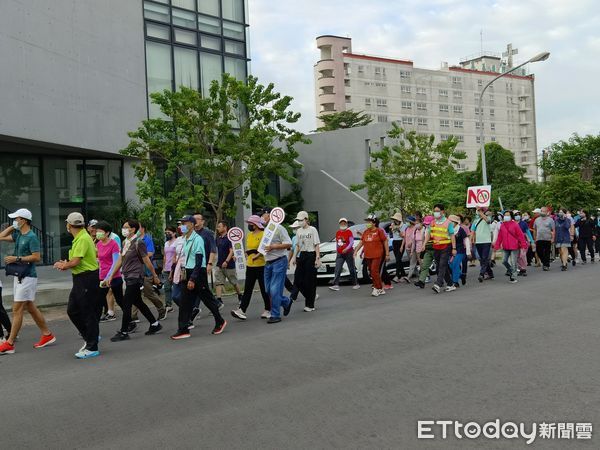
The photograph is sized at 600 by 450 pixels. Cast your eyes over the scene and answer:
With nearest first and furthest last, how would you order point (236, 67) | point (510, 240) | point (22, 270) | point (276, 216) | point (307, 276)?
point (22, 270) < point (276, 216) < point (307, 276) < point (510, 240) < point (236, 67)

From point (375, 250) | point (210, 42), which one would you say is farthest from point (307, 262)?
point (210, 42)

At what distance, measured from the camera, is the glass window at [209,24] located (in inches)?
1063

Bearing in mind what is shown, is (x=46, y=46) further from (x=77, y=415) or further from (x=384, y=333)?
(x=77, y=415)

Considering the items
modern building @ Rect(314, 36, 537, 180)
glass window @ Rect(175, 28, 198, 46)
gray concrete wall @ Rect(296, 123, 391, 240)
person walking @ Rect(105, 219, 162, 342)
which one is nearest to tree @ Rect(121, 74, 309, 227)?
glass window @ Rect(175, 28, 198, 46)

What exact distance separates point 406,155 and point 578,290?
16.3 m

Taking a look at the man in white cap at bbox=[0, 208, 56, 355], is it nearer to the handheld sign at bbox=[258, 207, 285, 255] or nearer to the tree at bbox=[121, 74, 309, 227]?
the handheld sign at bbox=[258, 207, 285, 255]

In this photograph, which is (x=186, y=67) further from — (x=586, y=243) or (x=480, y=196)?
(x=586, y=243)

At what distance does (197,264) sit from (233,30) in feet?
67.7

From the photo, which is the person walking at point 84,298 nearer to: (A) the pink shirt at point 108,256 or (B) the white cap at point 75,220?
(B) the white cap at point 75,220

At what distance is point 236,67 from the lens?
92.4 feet

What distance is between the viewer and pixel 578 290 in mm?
13680

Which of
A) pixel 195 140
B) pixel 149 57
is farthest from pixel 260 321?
pixel 149 57

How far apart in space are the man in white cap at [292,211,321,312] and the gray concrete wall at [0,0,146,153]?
10.2 m

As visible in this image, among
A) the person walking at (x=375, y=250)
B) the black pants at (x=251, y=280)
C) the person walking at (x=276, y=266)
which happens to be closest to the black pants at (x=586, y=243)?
the person walking at (x=375, y=250)
